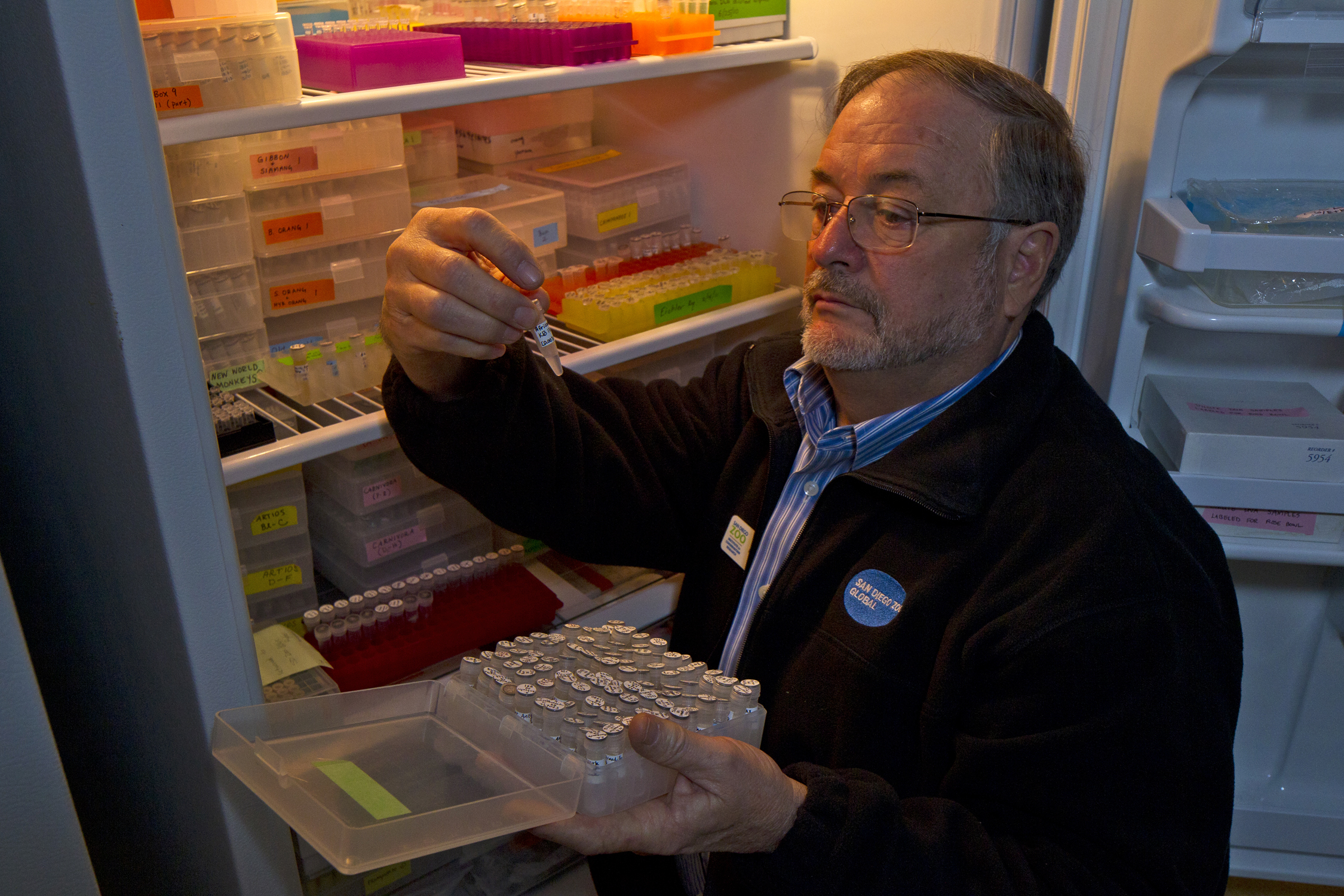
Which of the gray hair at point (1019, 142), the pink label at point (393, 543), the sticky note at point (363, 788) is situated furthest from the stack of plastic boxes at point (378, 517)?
the gray hair at point (1019, 142)

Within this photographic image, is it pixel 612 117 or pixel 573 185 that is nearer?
pixel 573 185

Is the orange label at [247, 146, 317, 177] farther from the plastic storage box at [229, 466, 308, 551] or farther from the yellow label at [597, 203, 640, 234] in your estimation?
the yellow label at [597, 203, 640, 234]

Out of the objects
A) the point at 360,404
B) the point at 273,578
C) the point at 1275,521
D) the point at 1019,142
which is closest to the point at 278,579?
the point at 273,578

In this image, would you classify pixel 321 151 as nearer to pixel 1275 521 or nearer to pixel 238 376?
pixel 238 376

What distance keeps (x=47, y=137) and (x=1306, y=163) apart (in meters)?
1.87

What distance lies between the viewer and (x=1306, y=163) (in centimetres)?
172

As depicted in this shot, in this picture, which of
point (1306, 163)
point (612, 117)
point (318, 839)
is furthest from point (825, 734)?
point (612, 117)

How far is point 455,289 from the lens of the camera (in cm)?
133

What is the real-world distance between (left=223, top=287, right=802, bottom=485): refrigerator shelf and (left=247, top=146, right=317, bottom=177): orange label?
0.35m

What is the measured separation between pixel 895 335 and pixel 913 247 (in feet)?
0.42

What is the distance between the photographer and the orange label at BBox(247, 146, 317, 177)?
157cm

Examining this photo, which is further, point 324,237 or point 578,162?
point 578,162

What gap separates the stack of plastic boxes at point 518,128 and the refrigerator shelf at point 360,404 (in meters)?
0.44

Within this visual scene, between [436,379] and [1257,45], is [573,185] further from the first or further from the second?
[1257,45]
